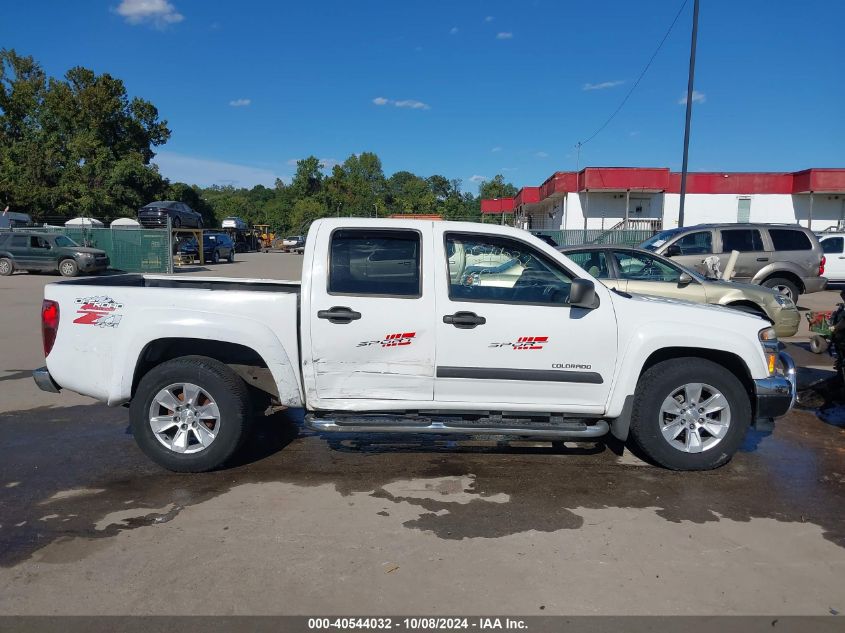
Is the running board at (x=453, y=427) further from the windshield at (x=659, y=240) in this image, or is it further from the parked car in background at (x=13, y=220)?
the parked car in background at (x=13, y=220)

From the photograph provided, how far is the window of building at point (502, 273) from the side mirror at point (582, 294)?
0.13 m

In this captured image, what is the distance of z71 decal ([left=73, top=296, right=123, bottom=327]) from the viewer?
4574 mm

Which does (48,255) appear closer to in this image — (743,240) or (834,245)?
(743,240)

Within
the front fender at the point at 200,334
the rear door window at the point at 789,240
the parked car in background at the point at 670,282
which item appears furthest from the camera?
the rear door window at the point at 789,240

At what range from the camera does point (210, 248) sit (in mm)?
34781

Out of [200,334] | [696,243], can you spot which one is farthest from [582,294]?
[696,243]

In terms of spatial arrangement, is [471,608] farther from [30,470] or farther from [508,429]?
[30,470]

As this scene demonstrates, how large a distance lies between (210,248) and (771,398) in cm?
3368

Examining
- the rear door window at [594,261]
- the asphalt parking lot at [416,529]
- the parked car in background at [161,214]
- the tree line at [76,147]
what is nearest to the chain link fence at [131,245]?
the parked car in background at [161,214]

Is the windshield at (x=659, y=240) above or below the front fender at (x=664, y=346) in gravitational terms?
above

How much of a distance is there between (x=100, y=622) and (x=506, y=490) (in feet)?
8.49

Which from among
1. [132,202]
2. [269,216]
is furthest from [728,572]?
[269,216]

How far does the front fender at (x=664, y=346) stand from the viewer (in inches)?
179

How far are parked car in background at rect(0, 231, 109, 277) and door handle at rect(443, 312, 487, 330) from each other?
21.5 m
